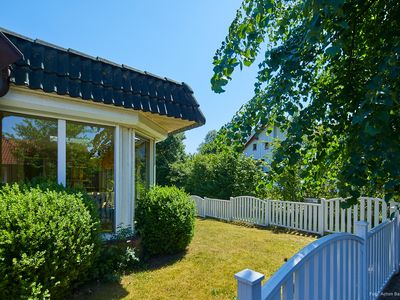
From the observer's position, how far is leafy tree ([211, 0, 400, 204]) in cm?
154

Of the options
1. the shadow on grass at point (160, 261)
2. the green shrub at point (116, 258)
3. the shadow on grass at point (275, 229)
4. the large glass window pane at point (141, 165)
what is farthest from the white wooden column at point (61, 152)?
the shadow on grass at point (275, 229)

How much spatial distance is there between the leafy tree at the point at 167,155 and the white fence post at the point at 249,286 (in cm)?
1735

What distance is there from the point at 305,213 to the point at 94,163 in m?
6.44

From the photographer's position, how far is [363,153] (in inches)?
59.2

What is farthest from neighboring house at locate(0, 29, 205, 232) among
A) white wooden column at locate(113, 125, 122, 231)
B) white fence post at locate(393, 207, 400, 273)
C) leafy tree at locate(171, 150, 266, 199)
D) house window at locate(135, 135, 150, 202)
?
leafy tree at locate(171, 150, 266, 199)

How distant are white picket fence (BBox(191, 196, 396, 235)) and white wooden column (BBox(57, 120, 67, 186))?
19.1 feet

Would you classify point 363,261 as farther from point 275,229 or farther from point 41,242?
point 275,229

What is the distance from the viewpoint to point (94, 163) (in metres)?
4.44

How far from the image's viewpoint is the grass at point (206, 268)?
3656 millimetres

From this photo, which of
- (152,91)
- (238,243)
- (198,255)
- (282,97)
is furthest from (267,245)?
(282,97)

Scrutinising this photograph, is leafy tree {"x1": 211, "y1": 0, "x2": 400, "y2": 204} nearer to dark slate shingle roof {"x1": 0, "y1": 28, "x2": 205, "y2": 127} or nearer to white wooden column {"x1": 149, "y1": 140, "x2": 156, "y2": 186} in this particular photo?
dark slate shingle roof {"x1": 0, "y1": 28, "x2": 205, "y2": 127}

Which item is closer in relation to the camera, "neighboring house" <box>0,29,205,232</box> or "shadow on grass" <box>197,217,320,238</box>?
"neighboring house" <box>0,29,205,232</box>

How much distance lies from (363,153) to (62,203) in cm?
320

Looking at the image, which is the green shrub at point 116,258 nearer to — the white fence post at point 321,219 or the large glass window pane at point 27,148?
the large glass window pane at point 27,148
